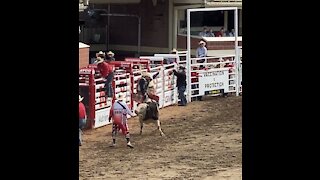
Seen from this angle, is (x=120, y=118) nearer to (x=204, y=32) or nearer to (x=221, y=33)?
(x=204, y=32)

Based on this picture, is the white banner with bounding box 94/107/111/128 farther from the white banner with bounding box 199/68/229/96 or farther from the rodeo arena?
the white banner with bounding box 199/68/229/96

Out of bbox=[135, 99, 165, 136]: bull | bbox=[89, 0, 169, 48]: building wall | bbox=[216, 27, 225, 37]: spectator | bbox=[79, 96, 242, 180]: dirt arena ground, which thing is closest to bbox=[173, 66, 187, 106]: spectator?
bbox=[79, 96, 242, 180]: dirt arena ground

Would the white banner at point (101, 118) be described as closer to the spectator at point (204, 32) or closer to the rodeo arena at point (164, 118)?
the rodeo arena at point (164, 118)

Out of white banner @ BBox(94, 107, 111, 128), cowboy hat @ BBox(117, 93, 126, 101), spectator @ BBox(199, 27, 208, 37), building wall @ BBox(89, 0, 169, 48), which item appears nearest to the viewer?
white banner @ BBox(94, 107, 111, 128)

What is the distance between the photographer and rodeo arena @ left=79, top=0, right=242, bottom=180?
9.45m

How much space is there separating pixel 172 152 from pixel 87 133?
7.82ft

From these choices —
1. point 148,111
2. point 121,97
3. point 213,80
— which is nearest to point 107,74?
point 121,97

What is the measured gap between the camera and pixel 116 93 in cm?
1341

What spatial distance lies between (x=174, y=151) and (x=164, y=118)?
3.55 m

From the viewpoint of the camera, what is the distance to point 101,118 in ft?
42.9

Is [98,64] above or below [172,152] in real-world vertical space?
above

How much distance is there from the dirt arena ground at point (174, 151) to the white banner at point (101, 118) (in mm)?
154
